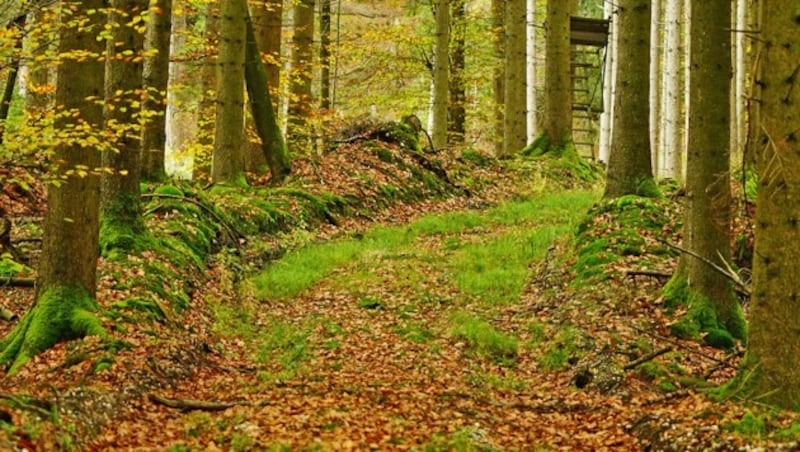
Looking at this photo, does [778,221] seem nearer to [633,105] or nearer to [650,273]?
[650,273]

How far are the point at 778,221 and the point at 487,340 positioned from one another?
3782 mm

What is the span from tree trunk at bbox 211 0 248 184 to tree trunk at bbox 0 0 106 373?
6.39 m

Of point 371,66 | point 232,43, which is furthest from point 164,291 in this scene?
point 371,66

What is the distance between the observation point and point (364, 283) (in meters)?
11.2

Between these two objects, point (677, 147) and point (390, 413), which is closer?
point (390, 413)

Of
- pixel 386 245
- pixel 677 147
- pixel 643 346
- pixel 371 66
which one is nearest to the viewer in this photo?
pixel 643 346

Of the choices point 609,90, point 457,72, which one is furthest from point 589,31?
point 457,72

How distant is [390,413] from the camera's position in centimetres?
671

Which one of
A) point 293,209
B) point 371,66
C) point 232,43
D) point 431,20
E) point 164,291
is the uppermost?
point 431,20

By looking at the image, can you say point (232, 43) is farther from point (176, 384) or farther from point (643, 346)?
point (643, 346)

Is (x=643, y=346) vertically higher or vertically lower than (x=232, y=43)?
lower

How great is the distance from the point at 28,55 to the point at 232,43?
6661 millimetres

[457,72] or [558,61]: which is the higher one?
[457,72]

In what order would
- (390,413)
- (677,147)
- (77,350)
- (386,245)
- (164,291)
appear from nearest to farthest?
(390,413) < (77,350) < (164,291) < (386,245) < (677,147)
